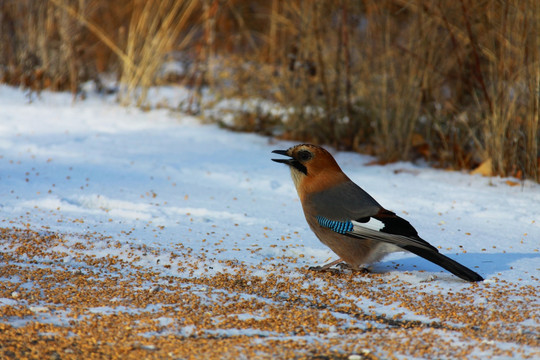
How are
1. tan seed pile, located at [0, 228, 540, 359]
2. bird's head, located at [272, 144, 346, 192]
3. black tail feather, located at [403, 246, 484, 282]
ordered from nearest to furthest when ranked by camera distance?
1. tan seed pile, located at [0, 228, 540, 359]
2. black tail feather, located at [403, 246, 484, 282]
3. bird's head, located at [272, 144, 346, 192]

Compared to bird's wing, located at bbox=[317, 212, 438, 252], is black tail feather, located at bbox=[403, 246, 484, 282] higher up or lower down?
lower down

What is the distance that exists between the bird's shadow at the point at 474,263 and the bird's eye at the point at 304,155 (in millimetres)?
759

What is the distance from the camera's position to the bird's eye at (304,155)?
4.07 metres

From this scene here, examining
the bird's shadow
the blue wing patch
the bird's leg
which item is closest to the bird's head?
the blue wing patch

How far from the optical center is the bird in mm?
3650

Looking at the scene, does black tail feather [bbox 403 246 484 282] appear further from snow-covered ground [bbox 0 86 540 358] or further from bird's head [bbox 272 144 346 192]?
bird's head [bbox 272 144 346 192]

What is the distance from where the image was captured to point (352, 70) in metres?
7.71

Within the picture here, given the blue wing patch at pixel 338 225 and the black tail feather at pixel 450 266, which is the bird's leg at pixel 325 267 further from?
the black tail feather at pixel 450 266

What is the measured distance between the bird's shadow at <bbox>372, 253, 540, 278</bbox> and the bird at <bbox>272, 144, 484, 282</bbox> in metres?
Result: 0.24

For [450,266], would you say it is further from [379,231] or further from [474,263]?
[474,263]

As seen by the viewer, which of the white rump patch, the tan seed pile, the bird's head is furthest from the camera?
the bird's head

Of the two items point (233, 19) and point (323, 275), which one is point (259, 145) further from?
point (233, 19)

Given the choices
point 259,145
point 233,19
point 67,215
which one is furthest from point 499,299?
point 233,19

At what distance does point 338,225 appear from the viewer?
3828 millimetres
